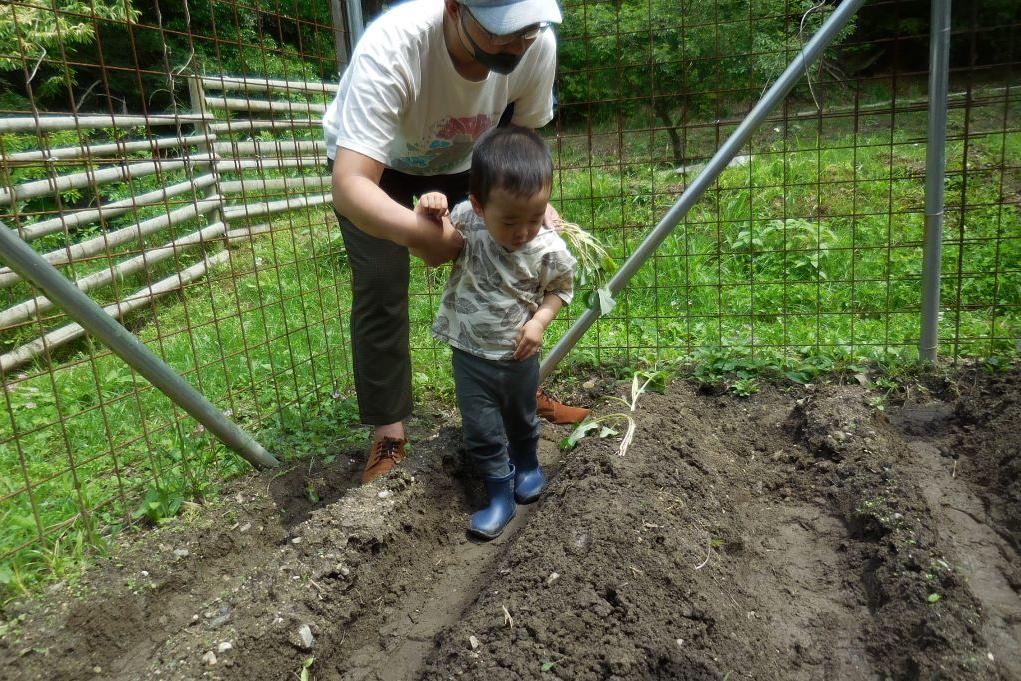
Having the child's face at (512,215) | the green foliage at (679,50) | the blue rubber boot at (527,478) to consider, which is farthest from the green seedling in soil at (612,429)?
the green foliage at (679,50)

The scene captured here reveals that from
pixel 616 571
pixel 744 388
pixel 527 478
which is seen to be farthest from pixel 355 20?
pixel 616 571

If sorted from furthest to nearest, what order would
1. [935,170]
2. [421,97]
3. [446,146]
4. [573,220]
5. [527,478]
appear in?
[573,220]
[935,170]
[527,478]
[446,146]
[421,97]

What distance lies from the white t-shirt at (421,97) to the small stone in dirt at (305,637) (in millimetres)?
1353

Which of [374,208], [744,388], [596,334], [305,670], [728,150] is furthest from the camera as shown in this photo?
[596,334]

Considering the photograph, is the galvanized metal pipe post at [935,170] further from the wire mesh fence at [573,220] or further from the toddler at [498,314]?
the toddler at [498,314]

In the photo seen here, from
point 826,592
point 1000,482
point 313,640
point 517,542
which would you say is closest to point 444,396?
point 517,542

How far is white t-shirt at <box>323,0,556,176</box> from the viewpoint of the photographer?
7.41ft

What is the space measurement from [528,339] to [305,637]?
1.11 m

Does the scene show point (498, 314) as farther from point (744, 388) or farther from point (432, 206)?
point (744, 388)

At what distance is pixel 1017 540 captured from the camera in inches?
93.0

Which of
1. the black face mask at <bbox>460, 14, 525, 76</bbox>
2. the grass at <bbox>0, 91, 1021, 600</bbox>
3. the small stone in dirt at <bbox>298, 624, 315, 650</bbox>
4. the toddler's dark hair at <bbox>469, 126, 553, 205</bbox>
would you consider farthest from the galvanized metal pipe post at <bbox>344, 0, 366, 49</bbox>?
the small stone in dirt at <bbox>298, 624, 315, 650</bbox>

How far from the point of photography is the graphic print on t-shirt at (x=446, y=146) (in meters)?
2.66

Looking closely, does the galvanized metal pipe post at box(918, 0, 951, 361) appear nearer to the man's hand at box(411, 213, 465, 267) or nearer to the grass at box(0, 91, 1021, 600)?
the grass at box(0, 91, 1021, 600)

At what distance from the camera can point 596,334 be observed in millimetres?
4191
